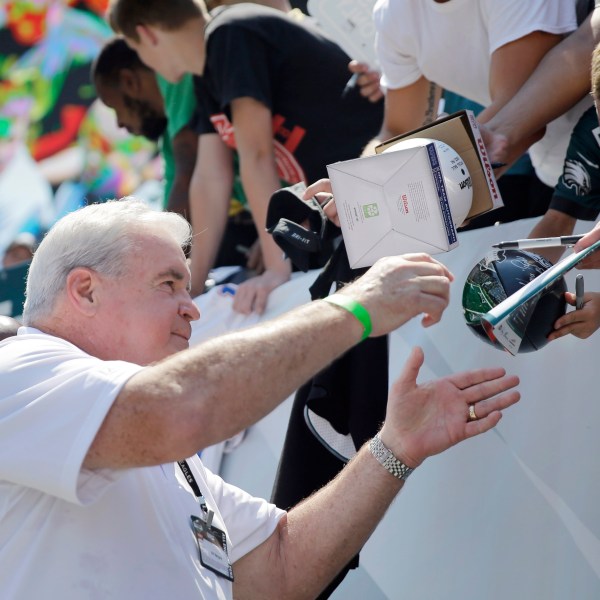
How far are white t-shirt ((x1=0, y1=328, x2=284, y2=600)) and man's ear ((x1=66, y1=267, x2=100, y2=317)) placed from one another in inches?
4.5

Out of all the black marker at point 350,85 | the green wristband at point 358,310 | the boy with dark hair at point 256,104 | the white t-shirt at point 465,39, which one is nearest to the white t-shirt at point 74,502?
the green wristband at point 358,310

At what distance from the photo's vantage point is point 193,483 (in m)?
2.27

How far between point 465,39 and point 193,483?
154cm

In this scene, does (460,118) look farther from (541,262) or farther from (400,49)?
(400,49)

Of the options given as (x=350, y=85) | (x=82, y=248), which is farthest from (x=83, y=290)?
(x=350, y=85)

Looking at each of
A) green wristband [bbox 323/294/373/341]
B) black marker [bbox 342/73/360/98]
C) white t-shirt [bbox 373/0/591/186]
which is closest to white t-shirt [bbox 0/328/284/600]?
green wristband [bbox 323/294/373/341]

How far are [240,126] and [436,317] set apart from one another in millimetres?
2053

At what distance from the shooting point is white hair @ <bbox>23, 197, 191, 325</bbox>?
223 centimetres

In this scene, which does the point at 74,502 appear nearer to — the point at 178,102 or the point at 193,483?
the point at 193,483

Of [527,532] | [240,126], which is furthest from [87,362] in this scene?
[240,126]

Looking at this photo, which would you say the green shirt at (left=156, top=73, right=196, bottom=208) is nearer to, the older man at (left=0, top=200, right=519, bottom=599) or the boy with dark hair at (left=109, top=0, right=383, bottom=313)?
the boy with dark hair at (left=109, top=0, right=383, bottom=313)

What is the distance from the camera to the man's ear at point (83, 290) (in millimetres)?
2195

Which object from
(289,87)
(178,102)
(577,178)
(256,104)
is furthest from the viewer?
(178,102)

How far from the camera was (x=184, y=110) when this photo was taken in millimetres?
4555
